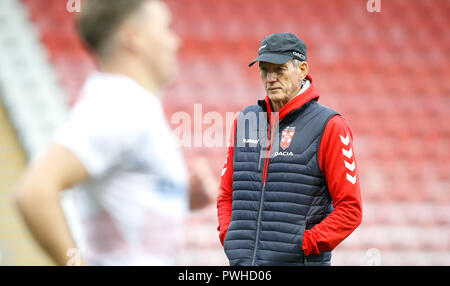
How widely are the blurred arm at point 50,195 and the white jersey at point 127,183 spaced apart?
0.06 m

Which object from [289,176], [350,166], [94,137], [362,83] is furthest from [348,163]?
[362,83]

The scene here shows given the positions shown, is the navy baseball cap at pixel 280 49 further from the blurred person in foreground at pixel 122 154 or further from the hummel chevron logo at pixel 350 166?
the blurred person in foreground at pixel 122 154

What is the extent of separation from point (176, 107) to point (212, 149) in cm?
57

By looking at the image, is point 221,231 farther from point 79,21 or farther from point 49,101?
point 49,101

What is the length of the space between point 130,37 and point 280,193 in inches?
35.6

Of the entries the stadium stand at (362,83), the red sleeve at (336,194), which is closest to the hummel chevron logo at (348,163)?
the red sleeve at (336,194)

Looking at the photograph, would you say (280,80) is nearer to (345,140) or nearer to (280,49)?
(280,49)

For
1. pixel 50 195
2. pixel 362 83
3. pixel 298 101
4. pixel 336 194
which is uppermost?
pixel 362 83

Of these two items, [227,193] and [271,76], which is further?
[227,193]

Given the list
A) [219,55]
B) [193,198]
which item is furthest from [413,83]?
[193,198]

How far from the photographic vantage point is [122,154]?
1.05 metres

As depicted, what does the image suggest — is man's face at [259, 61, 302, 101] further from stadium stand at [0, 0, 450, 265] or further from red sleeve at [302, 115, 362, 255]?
stadium stand at [0, 0, 450, 265]

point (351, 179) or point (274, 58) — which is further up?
point (274, 58)

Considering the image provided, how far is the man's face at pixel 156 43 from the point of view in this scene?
3.66 ft
